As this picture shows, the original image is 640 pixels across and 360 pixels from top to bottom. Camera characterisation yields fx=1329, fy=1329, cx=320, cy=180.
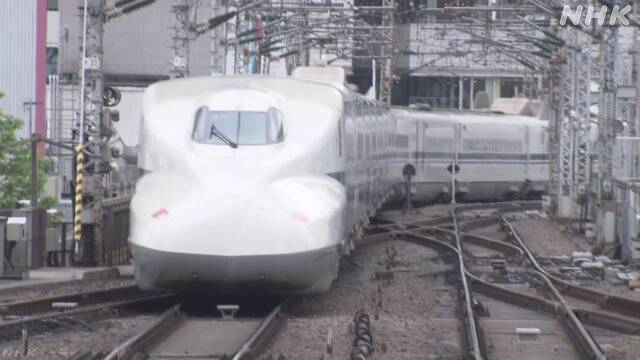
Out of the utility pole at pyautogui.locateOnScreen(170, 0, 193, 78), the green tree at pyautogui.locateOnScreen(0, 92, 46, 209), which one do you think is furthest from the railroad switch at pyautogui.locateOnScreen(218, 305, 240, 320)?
the green tree at pyautogui.locateOnScreen(0, 92, 46, 209)

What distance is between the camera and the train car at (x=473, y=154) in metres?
38.8

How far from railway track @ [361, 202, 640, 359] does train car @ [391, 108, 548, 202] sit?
648cm

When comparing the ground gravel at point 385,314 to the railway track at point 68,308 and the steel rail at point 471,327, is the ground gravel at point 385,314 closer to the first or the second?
the steel rail at point 471,327

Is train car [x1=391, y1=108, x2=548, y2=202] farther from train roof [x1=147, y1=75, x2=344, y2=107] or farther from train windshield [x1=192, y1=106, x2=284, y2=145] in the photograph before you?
train windshield [x1=192, y1=106, x2=284, y2=145]

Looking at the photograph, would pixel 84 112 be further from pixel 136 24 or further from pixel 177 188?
pixel 136 24

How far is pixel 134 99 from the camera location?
41.6m

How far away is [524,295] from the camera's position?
1666cm

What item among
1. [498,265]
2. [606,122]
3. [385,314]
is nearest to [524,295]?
[385,314]

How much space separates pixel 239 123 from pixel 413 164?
938 inches

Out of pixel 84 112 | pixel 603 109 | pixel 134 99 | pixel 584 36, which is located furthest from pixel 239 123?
pixel 134 99

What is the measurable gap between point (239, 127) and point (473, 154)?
2818 cm

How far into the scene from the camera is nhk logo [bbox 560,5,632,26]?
2225 cm

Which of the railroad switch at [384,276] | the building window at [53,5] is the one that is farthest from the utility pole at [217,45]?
the building window at [53,5]

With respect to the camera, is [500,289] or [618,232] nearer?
[500,289]
